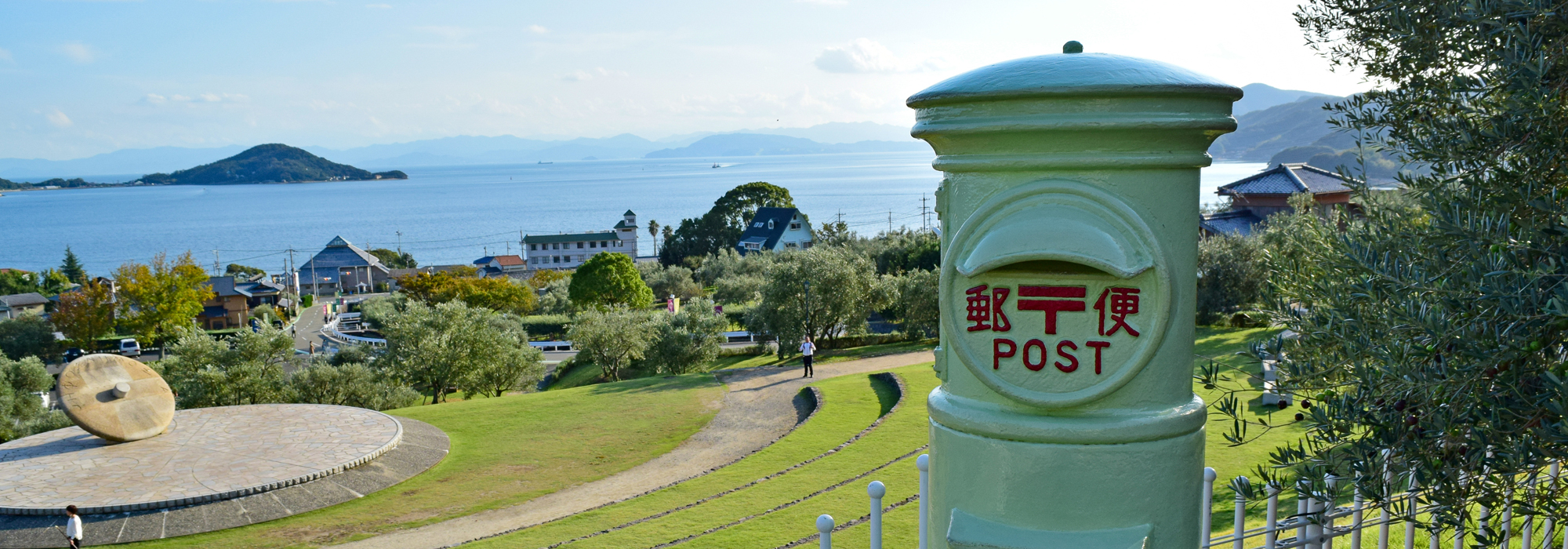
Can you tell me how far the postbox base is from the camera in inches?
83.5

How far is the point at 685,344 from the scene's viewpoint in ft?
84.3

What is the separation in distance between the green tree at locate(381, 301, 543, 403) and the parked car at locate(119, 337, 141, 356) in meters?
32.2

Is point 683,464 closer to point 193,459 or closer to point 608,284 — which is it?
point 193,459

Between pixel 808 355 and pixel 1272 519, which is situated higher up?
pixel 1272 519

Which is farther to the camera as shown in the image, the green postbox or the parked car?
the parked car

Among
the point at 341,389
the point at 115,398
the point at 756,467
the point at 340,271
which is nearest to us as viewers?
the point at 756,467

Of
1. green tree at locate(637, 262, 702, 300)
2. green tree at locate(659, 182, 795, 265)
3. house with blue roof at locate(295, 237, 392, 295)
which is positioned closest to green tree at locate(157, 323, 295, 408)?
green tree at locate(637, 262, 702, 300)

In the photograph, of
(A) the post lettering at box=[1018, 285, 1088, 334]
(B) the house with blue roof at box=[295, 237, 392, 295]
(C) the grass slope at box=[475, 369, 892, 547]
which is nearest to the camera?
(A) the post lettering at box=[1018, 285, 1088, 334]

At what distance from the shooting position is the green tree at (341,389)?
20578 millimetres

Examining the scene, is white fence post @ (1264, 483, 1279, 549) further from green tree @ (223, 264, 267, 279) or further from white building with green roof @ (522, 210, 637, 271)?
green tree @ (223, 264, 267, 279)

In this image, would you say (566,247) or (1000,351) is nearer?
(1000,351)

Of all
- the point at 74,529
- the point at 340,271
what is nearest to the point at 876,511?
the point at 74,529

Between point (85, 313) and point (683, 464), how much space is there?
38709 millimetres

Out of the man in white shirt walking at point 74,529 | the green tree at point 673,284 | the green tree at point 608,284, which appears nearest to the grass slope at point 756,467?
the man in white shirt walking at point 74,529
